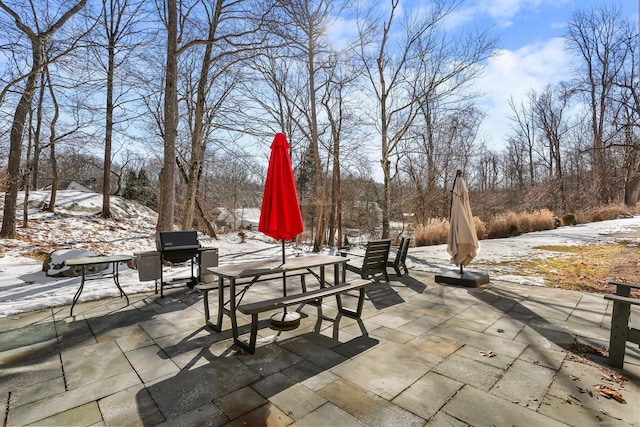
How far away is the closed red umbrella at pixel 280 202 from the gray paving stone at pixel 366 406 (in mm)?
1434

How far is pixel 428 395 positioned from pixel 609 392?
1323mm

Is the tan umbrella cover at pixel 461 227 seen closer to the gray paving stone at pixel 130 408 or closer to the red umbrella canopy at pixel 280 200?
the red umbrella canopy at pixel 280 200

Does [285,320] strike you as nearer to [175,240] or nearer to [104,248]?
[175,240]

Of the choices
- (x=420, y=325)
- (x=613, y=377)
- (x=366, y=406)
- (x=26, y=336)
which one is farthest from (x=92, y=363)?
(x=613, y=377)

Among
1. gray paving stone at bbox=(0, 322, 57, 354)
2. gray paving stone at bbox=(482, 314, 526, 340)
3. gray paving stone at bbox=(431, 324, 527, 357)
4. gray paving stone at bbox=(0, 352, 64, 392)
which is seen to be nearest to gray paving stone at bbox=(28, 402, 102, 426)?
gray paving stone at bbox=(0, 352, 64, 392)

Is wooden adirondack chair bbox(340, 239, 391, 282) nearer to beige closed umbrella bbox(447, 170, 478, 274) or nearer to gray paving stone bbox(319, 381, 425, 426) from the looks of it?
beige closed umbrella bbox(447, 170, 478, 274)

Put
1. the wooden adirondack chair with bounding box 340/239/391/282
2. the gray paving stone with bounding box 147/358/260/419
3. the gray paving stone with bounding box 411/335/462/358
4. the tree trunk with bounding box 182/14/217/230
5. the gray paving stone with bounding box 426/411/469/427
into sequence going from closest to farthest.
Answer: the gray paving stone with bounding box 426/411/469/427, the gray paving stone with bounding box 147/358/260/419, the gray paving stone with bounding box 411/335/462/358, the wooden adirondack chair with bounding box 340/239/391/282, the tree trunk with bounding box 182/14/217/230

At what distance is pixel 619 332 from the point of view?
8.52 ft

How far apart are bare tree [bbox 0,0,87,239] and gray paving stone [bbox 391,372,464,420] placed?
9132mm

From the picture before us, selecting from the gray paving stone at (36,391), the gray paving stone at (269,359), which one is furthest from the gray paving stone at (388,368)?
the gray paving stone at (36,391)

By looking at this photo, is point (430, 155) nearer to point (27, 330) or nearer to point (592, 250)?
point (592, 250)

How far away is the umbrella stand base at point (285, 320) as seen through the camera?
A: 3691mm

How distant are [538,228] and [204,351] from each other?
15.9 meters

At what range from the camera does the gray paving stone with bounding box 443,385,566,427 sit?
6.46 ft
